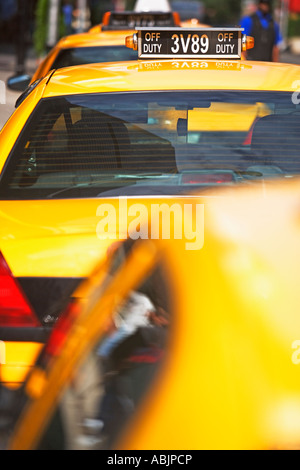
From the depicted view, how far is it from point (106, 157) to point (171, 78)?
576mm

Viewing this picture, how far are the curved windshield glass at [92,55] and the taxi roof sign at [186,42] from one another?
98.7 inches

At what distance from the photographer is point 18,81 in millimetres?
6684

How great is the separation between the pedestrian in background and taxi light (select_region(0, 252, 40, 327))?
1192cm

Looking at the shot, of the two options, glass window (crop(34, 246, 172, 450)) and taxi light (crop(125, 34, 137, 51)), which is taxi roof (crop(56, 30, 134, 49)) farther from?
glass window (crop(34, 246, 172, 450))

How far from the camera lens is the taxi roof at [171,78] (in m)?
4.06

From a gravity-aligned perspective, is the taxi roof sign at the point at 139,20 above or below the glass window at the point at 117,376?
below

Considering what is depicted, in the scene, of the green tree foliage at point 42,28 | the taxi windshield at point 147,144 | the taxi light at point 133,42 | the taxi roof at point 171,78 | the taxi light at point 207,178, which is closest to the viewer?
the taxi light at point 207,178

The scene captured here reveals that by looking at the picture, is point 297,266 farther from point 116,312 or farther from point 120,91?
point 120,91

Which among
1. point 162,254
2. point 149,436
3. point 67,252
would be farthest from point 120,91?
point 149,436

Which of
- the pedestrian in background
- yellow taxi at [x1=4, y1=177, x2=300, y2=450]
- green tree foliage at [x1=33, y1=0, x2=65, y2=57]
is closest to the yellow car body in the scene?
the pedestrian in background

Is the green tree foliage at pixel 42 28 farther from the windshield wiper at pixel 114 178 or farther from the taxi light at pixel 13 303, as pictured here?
the taxi light at pixel 13 303

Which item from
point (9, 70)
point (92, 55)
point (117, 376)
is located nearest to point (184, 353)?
point (117, 376)

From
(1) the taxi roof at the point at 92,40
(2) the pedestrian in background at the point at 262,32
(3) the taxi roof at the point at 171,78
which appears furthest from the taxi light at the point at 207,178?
(2) the pedestrian in background at the point at 262,32

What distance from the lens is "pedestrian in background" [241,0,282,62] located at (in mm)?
14570
